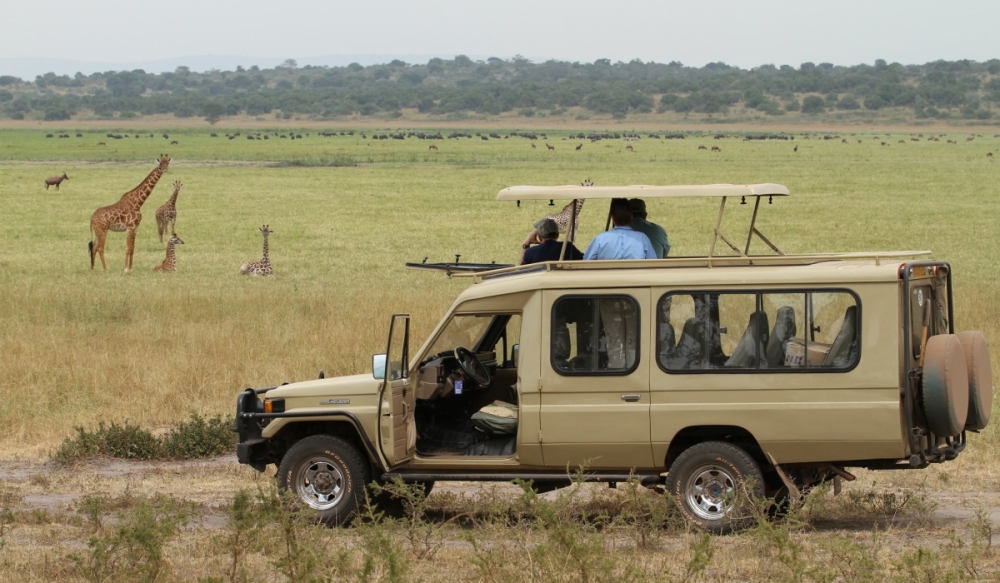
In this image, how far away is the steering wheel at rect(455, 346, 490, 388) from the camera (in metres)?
8.16

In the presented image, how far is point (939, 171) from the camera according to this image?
5347 centimetres

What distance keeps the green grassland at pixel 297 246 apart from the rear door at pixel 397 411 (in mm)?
4587

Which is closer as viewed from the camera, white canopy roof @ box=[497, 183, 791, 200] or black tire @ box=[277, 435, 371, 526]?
white canopy roof @ box=[497, 183, 791, 200]

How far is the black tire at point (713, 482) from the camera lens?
287 inches

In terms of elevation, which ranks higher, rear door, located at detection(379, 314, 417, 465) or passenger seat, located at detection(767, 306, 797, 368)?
passenger seat, located at detection(767, 306, 797, 368)

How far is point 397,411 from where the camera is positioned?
7.77 metres

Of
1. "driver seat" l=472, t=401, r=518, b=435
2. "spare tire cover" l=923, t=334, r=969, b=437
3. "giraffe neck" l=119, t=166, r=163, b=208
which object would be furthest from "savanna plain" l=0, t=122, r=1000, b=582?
"giraffe neck" l=119, t=166, r=163, b=208

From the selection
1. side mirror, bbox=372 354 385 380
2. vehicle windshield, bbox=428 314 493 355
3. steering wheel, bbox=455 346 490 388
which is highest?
vehicle windshield, bbox=428 314 493 355

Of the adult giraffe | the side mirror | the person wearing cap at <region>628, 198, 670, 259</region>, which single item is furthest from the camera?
the adult giraffe

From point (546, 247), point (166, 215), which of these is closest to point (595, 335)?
point (546, 247)

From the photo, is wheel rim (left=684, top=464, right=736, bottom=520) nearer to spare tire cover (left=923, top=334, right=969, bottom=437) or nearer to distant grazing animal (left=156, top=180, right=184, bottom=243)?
spare tire cover (left=923, top=334, right=969, bottom=437)

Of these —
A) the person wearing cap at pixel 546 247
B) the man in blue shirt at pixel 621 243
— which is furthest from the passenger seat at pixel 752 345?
the person wearing cap at pixel 546 247

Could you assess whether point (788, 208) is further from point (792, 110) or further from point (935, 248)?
Result: point (792, 110)

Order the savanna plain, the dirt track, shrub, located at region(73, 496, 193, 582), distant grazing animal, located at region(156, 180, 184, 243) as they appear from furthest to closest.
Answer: distant grazing animal, located at region(156, 180, 184, 243)
the dirt track
the savanna plain
shrub, located at region(73, 496, 193, 582)
